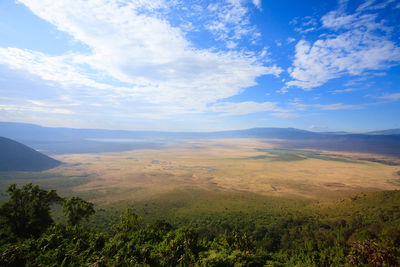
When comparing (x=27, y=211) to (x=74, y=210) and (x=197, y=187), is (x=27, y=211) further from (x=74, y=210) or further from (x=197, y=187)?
(x=197, y=187)

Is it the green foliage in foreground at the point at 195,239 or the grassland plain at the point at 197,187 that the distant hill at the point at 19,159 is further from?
the green foliage in foreground at the point at 195,239

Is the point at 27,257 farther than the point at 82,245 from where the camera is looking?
No

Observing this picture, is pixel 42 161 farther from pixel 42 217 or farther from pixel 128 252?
pixel 128 252

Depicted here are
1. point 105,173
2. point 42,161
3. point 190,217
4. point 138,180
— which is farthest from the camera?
point 42,161

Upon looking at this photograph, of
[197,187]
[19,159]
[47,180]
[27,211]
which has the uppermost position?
[27,211]

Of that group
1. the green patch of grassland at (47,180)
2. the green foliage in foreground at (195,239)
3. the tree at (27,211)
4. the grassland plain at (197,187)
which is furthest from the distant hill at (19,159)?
the green foliage in foreground at (195,239)

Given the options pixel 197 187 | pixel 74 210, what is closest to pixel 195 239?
pixel 74 210

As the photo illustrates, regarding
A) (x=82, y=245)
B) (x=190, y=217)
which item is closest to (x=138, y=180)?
(x=190, y=217)
